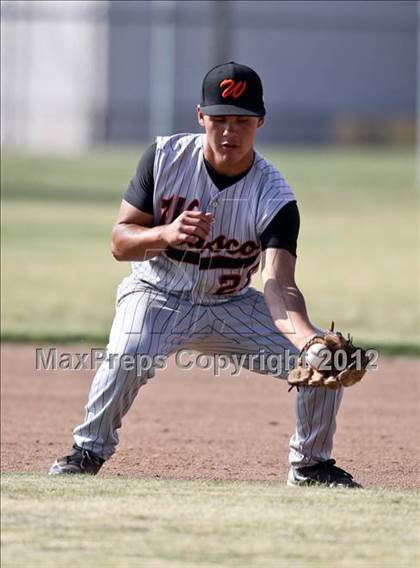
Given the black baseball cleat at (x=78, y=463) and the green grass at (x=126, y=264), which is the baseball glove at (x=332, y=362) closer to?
the black baseball cleat at (x=78, y=463)

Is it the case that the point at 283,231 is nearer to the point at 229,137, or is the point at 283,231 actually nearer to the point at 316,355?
the point at 229,137

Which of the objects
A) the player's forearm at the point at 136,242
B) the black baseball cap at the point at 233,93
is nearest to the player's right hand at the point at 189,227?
the player's forearm at the point at 136,242

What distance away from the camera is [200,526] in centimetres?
399

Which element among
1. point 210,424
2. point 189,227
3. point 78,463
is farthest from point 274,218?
point 210,424

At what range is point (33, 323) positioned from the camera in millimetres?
10836

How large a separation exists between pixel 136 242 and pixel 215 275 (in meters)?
0.44

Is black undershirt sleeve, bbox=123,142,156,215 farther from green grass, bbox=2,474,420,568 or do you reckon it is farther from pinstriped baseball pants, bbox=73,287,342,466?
green grass, bbox=2,474,420,568

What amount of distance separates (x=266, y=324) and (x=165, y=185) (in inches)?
27.1

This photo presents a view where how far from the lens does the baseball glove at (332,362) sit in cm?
451

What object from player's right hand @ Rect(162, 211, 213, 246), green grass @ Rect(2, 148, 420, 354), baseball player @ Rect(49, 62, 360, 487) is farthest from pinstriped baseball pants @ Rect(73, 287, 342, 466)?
green grass @ Rect(2, 148, 420, 354)

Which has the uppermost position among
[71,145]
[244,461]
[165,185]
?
[71,145]

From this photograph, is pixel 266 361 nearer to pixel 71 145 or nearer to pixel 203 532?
pixel 203 532

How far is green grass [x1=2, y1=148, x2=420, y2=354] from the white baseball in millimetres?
5377

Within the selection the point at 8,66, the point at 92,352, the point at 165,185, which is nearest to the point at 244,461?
the point at 165,185
